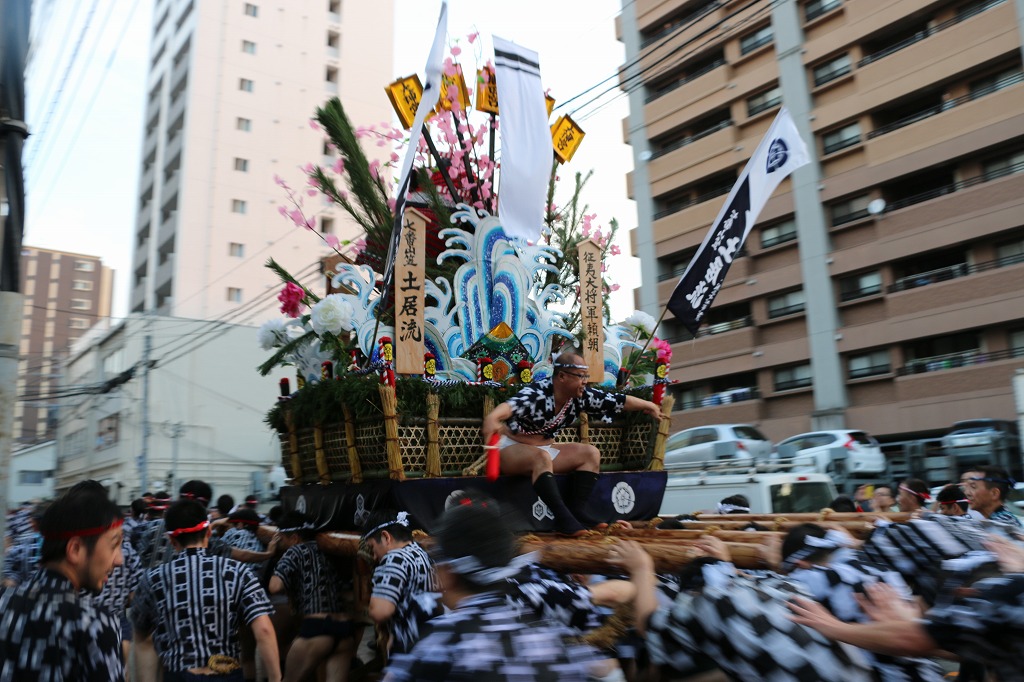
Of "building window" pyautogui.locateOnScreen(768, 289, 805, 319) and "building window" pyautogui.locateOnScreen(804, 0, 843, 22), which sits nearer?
"building window" pyautogui.locateOnScreen(804, 0, 843, 22)

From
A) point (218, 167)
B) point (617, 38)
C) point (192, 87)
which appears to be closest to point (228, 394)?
point (218, 167)

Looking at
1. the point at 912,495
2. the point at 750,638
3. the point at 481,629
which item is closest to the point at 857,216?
the point at 912,495

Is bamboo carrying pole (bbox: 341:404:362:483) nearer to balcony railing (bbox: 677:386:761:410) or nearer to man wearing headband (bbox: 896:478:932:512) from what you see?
man wearing headband (bbox: 896:478:932:512)

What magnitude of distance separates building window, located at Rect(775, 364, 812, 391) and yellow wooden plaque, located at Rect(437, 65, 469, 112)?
21144 millimetres

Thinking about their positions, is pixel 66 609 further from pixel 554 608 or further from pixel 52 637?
pixel 554 608

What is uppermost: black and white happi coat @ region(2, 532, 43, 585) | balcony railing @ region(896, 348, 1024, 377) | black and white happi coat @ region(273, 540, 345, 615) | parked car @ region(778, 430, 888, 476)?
balcony railing @ region(896, 348, 1024, 377)

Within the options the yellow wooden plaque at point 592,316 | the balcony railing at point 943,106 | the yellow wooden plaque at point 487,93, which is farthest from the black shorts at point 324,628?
the balcony railing at point 943,106

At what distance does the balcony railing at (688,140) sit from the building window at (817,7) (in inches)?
165

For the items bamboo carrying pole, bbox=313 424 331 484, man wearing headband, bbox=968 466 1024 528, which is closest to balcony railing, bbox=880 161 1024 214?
man wearing headband, bbox=968 466 1024 528

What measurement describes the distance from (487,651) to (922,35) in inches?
1029

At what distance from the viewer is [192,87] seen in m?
33.1

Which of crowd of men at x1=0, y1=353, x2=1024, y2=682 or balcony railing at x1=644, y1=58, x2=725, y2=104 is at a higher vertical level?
balcony railing at x1=644, y1=58, x2=725, y2=104

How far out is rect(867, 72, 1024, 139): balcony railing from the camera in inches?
835

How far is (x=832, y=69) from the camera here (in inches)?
981
